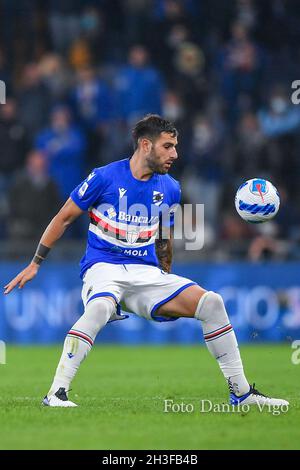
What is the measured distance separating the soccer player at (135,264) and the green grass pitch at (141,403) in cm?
46

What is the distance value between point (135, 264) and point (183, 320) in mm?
7695

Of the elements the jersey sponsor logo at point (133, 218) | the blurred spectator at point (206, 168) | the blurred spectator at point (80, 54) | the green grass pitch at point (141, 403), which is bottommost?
the green grass pitch at point (141, 403)

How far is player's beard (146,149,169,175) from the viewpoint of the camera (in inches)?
353

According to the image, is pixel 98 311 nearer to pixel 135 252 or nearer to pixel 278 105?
pixel 135 252

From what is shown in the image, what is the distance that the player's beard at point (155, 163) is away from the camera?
8961 millimetres

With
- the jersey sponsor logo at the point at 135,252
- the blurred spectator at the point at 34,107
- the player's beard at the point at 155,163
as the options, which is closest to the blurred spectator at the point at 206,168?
the blurred spectator at the point at 34,107

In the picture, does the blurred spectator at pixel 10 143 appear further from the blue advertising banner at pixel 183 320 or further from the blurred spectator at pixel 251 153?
the blurred spectator at pixel 251 153

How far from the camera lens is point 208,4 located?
19.8 m

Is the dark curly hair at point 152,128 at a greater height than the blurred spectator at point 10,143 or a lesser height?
lesser

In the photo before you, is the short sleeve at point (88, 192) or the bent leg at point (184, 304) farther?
the short sleeve at point (88, 192)

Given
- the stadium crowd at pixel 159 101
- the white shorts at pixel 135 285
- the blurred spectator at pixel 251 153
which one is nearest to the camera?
the white shorts at pixel 135 285

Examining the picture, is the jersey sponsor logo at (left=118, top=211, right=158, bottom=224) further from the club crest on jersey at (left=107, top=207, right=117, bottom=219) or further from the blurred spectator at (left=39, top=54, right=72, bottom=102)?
the blurred spectator at (left=39, top=54, right=72, bottom=102)
